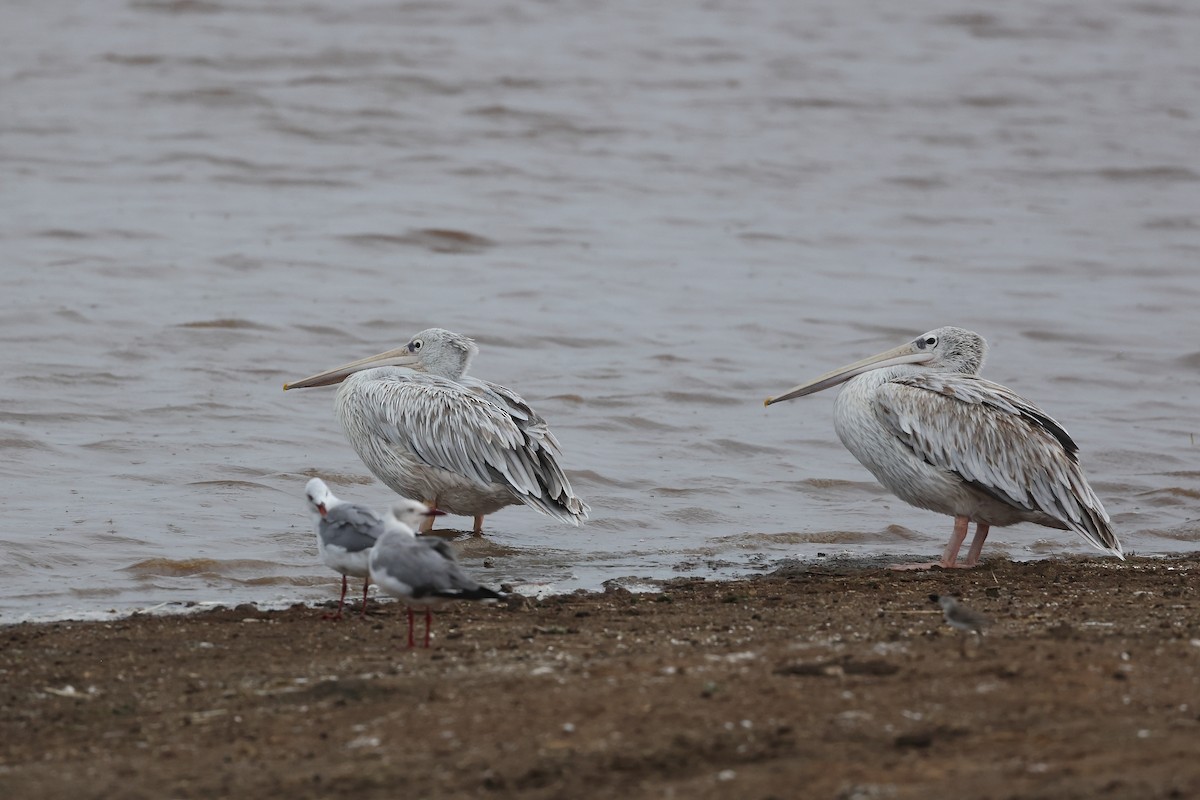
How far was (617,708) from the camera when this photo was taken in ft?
13.1

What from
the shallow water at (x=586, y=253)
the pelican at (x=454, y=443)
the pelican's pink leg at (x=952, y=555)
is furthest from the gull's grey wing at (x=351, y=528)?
the pelican's pink leg at (x=952, y=555)

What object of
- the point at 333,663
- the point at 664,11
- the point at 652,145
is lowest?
the point at 333,663

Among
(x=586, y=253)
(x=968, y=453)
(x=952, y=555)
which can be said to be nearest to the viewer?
(x=952, y=555)

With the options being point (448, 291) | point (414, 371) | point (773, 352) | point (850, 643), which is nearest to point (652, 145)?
point (448, 291)

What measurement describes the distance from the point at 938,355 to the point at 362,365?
3116 mm

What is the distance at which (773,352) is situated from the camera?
42.1ft

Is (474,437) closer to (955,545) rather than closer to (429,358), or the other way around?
(429,358)

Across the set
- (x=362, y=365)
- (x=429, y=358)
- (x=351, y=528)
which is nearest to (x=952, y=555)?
(x=351, y=528)

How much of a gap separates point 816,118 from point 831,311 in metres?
7.83

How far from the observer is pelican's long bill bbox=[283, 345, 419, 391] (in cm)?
918

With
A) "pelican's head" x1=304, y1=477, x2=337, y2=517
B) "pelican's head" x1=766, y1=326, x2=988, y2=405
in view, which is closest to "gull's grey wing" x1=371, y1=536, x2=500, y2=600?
"pelican's head" x1=304, y1=477, x2=337, y2=517

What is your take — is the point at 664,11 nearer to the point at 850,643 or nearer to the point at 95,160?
the point at 95,160

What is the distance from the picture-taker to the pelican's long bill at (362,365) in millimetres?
9180

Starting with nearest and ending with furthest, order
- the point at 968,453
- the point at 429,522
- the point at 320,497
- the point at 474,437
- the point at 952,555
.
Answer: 1. the point at 320,497
2. the point at 952,555
3. the point at 968,453
4. the point at 474,437
5. the point at 429,522
